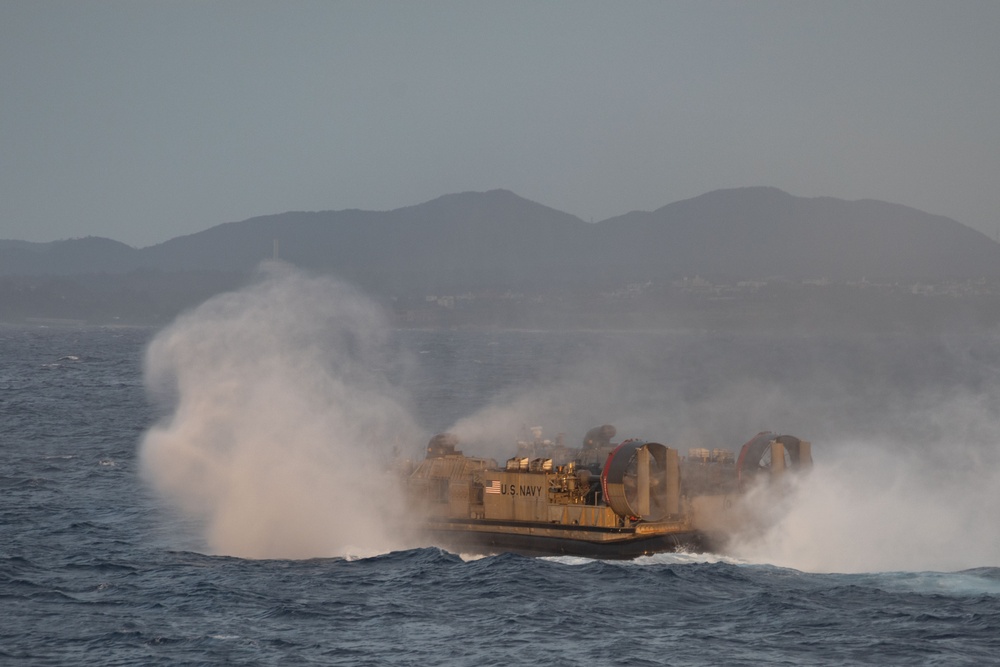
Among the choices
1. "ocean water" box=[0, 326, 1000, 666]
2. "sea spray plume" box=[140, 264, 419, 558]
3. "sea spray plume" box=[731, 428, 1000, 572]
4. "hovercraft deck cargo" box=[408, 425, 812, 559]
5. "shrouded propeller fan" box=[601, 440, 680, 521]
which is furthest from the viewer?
"sea spray plume" box=[140, 264, 419, 558]

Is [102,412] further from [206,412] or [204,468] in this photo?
[204,468]

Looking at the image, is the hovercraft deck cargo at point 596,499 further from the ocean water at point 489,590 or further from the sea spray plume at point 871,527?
the sea spray plume at point 871,527

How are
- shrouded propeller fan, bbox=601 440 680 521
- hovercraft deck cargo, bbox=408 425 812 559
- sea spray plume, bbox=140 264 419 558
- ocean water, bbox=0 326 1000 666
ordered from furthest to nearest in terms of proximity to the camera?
sea spray plume, bbox=140 264 419 558, hovercraft deck cargo, bbox=408 425 812 559, shrouded propeller fan, bbox=601 440 680 521, ocean water, bbox=0 326 1000 666

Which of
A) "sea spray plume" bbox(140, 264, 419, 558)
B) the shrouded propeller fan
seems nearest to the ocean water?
"sea spray plume" bbox(140, 264, 419, 558)

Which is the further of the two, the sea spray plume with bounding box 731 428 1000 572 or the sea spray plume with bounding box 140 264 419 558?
the sea spray plume with bounding box 140 264 419 558

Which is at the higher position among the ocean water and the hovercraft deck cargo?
the hovercraft deck cargo

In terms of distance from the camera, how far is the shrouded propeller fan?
132 feet

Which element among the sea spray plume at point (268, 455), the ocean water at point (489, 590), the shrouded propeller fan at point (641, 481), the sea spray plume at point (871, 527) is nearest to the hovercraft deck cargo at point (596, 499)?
the shrouded propeller fan at point (641, 481)

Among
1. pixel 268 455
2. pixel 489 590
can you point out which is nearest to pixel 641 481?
pixel 489 590

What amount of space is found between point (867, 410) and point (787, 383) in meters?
25.3

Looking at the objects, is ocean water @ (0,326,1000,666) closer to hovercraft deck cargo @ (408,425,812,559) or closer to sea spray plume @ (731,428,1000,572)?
sea spray plume @ (731,428,1000,572)

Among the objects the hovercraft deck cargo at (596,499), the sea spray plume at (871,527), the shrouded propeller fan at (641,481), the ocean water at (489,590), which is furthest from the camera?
the sea spray plume at (871,527)

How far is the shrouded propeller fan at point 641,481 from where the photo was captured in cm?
4009

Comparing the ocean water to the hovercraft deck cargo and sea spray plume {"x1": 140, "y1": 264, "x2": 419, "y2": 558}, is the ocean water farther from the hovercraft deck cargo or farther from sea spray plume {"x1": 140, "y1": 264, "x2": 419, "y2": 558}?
the hovercraft deck cargo
